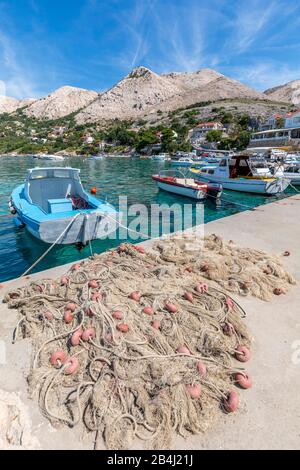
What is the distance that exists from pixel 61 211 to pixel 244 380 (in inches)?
317

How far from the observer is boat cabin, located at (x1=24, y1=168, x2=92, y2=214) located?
36.3 feet

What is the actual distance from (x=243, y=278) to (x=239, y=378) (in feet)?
8.46

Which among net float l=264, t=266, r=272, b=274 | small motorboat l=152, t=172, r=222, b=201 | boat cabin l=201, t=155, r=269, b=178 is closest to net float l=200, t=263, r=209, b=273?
net float l=264, t=266, r=272, b=274

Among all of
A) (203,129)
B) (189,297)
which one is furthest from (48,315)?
(203,129)

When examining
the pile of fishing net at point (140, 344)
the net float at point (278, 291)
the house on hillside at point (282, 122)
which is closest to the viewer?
the pile of fishing net at point (140, 344)

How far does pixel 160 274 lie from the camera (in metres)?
5.46

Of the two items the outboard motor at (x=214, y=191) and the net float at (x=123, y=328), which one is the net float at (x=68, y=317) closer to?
the net float at (x=123, y=328)

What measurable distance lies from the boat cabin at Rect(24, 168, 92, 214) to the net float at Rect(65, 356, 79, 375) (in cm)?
806

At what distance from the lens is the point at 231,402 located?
2.87m

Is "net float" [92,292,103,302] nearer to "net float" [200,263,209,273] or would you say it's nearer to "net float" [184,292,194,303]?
"net float" [184,292,194,303]

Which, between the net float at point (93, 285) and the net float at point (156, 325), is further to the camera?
the net float at point (93, 285)

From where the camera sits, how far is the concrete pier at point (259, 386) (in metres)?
2.61

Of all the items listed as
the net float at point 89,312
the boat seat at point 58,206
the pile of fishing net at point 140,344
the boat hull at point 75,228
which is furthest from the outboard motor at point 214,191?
the net float at point 89,312

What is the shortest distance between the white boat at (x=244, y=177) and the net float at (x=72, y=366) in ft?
60.0
